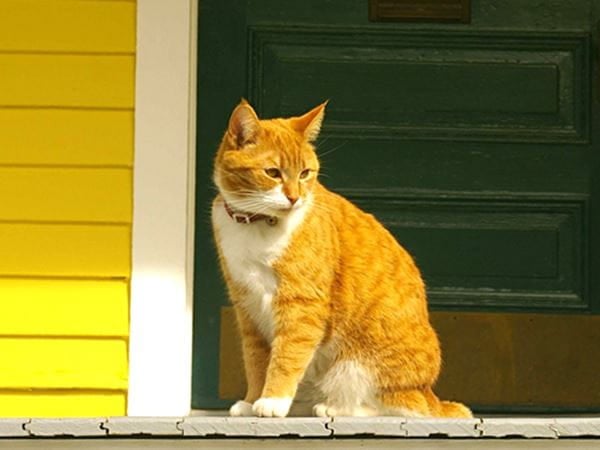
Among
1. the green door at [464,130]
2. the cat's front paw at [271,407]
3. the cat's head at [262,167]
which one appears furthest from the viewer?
the green door at [464,130]

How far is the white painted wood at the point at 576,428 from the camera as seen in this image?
14.0 feet

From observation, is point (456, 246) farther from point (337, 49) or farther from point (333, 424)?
point (333, 424)

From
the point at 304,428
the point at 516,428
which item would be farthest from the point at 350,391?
the point at 516,428

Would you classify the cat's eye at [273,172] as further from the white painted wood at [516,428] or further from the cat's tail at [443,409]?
the white painted wood at [516,428]

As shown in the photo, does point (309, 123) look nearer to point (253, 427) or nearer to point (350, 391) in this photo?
point (350, 391)

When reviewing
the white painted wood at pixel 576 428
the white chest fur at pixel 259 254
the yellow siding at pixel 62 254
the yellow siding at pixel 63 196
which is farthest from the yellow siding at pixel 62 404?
the white painted wood at pixel 576 428

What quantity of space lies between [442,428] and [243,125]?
3.20ft

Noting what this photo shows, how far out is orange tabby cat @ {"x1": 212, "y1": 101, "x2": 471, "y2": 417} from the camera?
4469mm

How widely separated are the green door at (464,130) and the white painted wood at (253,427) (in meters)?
1.42

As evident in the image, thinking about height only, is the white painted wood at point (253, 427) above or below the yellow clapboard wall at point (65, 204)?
below

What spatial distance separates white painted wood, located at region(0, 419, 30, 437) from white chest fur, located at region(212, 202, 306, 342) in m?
0.73

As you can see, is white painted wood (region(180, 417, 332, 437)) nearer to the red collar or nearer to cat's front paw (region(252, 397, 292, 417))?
cat's front paw (region(252, 397, 292, 417))

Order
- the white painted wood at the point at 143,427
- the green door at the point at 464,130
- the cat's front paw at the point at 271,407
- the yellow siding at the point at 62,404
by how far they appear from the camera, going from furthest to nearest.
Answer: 1. the green door at the point at 464,130
2. the yellow siding at the point at 62,404
3. the cat's front paw at the point at 271,407
4. the white painted wood at the point at 143,427

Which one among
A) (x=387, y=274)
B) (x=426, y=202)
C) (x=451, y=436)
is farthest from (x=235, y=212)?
(x=426, y=202)
